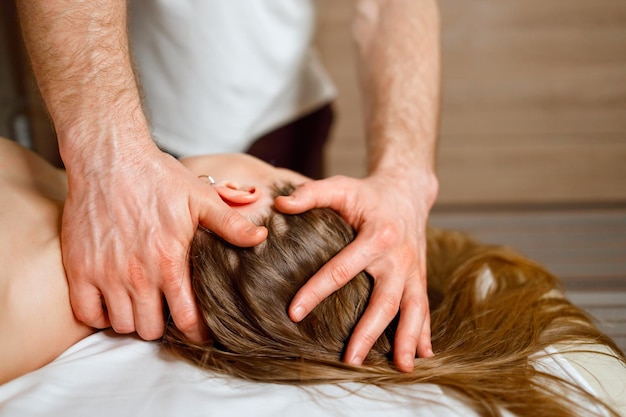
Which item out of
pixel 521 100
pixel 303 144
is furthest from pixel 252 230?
pixel 521 100

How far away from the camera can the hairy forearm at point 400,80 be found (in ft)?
4.04

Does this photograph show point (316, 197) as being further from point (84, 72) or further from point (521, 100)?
point (521, 100)

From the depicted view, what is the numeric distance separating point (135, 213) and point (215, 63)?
83 cm

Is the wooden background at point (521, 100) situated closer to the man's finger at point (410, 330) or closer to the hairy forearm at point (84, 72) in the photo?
the man's finger at point (410, 330)

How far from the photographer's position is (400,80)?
4.49ft

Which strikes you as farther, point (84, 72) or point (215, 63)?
point (215, 63)

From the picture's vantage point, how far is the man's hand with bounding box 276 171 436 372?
872 mm

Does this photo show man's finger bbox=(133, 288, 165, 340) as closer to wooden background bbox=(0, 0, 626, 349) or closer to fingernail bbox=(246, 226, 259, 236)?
fingernail bbox=(246, 226, 259, 236)

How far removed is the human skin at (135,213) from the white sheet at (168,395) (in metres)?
0.06

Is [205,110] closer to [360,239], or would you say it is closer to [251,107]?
[251,107]

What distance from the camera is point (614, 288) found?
1497 millimetres

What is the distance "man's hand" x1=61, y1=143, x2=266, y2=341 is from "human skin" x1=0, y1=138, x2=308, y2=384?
37mm

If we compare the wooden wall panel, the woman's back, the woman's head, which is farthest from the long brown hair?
the wooden wall panel

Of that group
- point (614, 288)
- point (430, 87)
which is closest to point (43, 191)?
point (430, 87)
